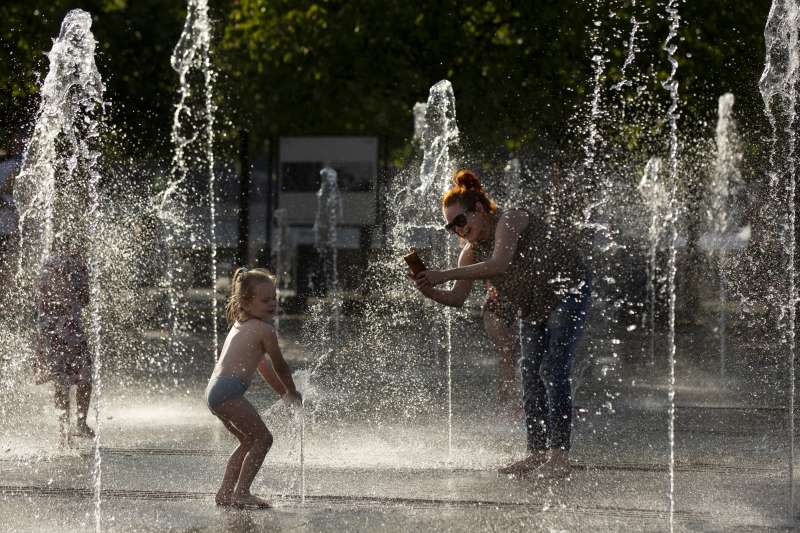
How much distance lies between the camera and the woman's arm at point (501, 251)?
676 cm

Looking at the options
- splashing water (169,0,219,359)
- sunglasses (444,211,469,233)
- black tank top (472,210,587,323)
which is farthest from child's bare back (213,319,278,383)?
splashing water (169,0,219,359)

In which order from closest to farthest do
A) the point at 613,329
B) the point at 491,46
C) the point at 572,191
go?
1. the point at 613,329
2. the point at 572,191
3. the point at 491,46

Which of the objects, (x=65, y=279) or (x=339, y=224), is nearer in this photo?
(x=65, y=279)

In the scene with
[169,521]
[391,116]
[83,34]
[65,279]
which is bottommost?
[169,521]

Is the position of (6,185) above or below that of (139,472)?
above

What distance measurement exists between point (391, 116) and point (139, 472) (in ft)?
73.3

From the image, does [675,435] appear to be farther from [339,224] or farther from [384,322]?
[339,224]

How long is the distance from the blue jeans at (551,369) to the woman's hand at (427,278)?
0.81 metres

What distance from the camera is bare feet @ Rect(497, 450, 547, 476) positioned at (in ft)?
23.0

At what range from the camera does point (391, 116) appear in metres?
29.0

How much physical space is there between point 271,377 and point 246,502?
54cm

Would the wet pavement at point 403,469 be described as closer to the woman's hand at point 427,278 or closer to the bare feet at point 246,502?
the bare feet at point 246,502

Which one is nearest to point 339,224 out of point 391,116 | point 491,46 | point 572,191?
point 391,116

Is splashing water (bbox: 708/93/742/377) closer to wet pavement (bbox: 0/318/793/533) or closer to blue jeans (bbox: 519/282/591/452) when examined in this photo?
wet pavement (bbox: 0/318/793/533)
